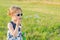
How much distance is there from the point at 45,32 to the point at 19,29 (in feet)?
11.6

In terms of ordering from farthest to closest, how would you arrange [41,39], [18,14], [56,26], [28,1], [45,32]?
[28,1] → [56,26] → [45,32] → [41,39] → [18,14]

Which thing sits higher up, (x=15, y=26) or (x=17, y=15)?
(x=17, y=15)

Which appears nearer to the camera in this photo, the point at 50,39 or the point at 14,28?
the point at 14,28

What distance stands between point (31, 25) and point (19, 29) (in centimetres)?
453

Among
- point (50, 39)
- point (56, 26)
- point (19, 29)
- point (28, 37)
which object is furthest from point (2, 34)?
point (19, 29)

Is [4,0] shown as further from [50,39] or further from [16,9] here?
[16,9]

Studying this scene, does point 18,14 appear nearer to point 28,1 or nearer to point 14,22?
point 14,22

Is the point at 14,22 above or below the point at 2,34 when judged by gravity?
above

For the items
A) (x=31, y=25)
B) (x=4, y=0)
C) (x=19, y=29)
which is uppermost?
(x=19, y=29)

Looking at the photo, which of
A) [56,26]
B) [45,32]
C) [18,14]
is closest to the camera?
[18,14]

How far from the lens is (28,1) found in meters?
21.5

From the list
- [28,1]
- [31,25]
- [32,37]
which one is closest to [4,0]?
[28,1]

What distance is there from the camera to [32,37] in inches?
313

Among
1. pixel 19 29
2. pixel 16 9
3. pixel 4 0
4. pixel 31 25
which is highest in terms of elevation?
pixel 16 9
